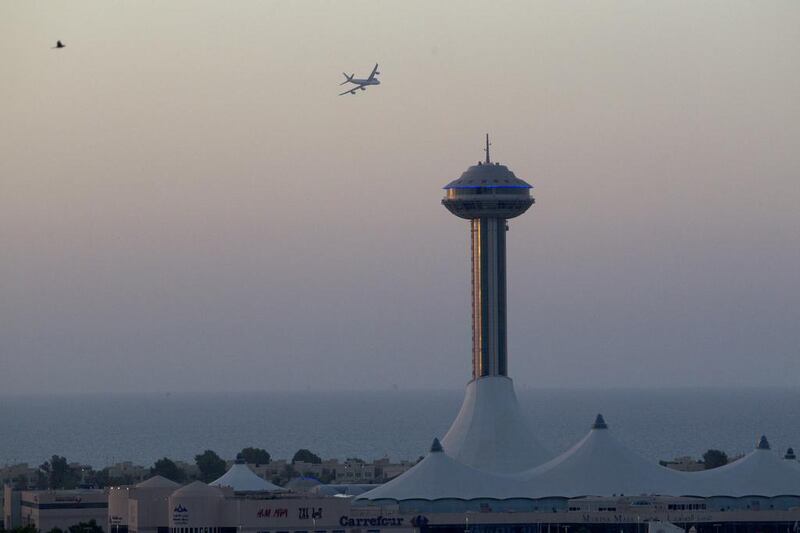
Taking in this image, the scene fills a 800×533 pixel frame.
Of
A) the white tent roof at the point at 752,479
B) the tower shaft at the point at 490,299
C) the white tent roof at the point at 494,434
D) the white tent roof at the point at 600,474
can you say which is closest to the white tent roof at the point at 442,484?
the white tent roof at the point at 600,474

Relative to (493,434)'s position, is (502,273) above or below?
above

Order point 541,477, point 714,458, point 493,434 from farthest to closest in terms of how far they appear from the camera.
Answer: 1. point 714,458
2. point 493,434
3. point 541,477

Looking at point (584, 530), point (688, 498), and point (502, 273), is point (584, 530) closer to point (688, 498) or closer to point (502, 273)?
point (688, 498)

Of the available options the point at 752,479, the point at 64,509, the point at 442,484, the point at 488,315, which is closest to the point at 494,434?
the point at 488,315

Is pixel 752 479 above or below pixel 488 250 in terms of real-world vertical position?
below

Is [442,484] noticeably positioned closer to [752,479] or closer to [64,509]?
[752,479]

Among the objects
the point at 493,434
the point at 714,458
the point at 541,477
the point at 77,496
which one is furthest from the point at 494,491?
the point at 714,458

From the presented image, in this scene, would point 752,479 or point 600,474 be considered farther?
point 752,479

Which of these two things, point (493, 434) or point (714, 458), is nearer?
point (493, 434)
